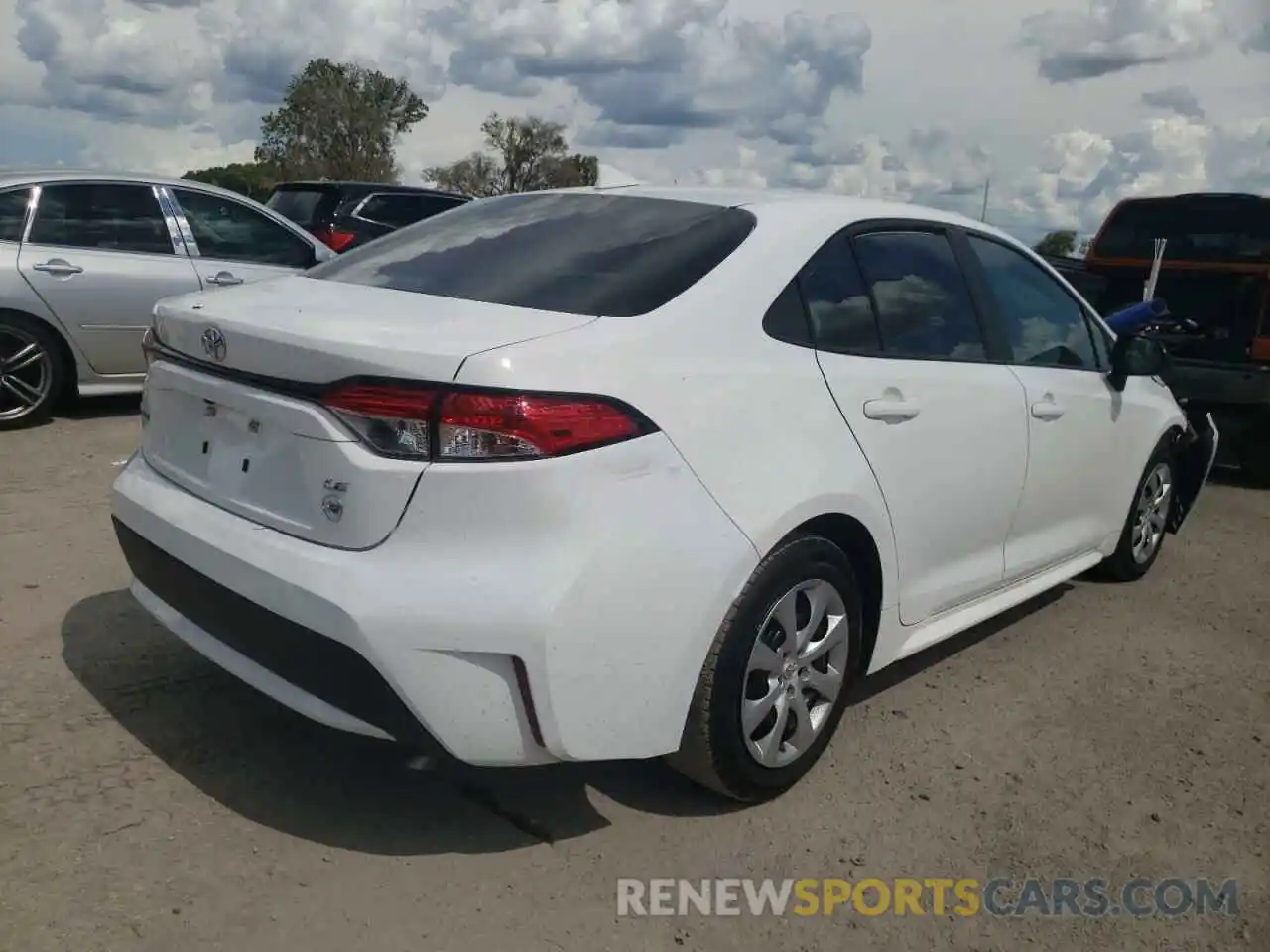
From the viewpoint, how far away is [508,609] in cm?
247

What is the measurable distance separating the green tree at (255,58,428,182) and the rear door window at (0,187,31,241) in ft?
138

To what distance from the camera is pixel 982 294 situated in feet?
13.1

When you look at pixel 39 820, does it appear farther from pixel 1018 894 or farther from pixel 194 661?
pixel 1018 894

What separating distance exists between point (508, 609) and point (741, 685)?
734mm

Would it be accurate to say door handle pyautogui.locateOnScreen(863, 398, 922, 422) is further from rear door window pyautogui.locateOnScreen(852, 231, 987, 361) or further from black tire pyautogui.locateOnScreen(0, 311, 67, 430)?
black tire pyautogui.locateOnScreen(0, 311, 67, 430)

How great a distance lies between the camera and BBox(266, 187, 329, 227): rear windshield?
38.6 ft

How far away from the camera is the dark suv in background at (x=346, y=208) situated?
11.5m

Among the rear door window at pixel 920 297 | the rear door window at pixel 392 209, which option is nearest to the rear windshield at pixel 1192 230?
the rear door window at pixel 920 297

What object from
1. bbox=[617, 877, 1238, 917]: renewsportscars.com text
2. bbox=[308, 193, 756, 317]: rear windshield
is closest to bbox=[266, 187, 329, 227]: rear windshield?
bbox=[308, 193, 756, 317]: rear windshield

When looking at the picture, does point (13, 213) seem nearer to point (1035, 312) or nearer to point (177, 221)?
point (177, 221)

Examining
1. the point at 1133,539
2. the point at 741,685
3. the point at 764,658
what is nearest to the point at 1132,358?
the point at 1133,539

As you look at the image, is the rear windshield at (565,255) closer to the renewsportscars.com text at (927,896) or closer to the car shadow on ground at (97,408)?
the renewsportscars.com text at (927,896)

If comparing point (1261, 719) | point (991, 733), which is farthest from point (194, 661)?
point (1261, 719)

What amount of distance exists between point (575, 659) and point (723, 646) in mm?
452
